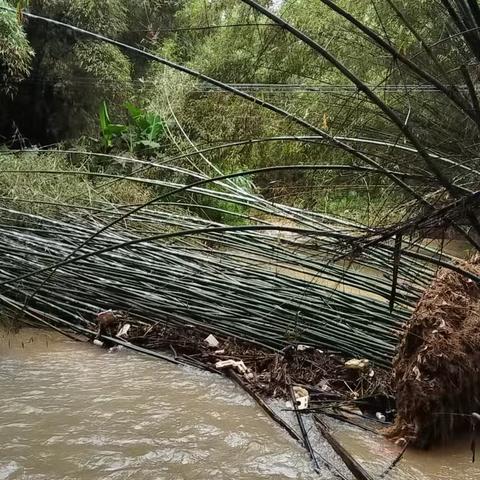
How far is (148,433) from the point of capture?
2.48 meters

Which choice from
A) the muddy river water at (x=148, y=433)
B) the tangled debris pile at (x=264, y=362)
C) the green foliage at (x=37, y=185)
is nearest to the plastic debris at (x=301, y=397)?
the tangled debris pile at (x=264, y=362)

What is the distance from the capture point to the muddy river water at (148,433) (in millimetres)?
2209

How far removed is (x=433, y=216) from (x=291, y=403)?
1.72m

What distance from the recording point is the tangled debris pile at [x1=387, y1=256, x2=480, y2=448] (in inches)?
90.3

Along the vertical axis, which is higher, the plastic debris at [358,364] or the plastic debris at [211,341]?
the plastic debris at [358,364]

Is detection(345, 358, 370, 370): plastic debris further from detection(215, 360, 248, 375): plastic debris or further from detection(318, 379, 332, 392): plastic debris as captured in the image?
detection(215, 360, 248, 375): plastic debris

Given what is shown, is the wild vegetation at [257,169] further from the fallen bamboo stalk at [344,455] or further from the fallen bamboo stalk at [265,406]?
the fallen bamboo stalk at [344,455]

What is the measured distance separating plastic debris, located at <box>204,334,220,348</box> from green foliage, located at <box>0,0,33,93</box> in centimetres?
241

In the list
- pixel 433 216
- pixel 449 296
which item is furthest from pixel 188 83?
pixel 433 216

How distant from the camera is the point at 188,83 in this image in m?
7.87

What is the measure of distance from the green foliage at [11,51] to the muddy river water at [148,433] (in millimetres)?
2448

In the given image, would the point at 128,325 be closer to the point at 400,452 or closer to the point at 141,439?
the point at 141,439

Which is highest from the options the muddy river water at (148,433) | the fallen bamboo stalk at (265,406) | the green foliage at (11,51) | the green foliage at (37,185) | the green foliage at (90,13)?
the green foliage at (90,13)

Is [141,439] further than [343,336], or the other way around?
[343,336]
